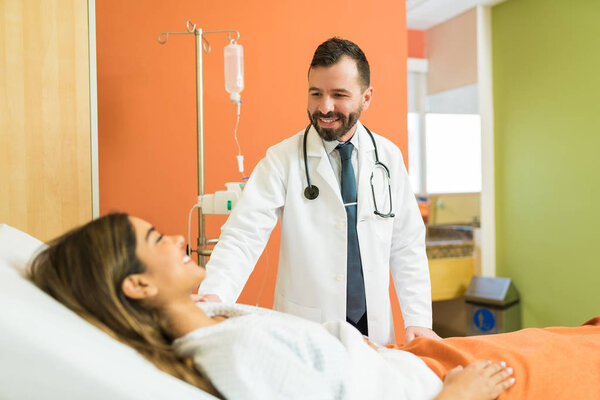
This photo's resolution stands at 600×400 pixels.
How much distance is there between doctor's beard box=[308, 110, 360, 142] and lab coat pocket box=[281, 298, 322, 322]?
1.85ft

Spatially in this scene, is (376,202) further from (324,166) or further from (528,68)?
(528,68)

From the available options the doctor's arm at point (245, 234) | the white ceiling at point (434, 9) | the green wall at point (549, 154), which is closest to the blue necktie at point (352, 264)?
Answer: the doctor's arm at point (245, 234)

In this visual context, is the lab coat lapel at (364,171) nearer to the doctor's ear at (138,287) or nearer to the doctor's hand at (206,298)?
the doctor's hand at (206,298)

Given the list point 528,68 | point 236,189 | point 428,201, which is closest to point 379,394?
→ point 236,189

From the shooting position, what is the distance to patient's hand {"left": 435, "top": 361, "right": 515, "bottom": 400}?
1.10 m

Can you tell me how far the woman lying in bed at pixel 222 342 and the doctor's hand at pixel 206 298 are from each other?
12 centimetres

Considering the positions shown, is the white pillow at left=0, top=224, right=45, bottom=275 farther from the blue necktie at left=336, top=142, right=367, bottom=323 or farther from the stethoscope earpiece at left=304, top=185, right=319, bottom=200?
the blue necktie at left=336, top=142, right=367, bottom=323

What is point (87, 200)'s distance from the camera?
2092mm

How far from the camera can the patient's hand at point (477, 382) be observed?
1105mm

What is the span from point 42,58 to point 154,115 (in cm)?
61

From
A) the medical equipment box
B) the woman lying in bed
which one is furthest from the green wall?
the woman lying in bed

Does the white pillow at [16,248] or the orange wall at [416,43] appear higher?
the orange wall at [416,43]

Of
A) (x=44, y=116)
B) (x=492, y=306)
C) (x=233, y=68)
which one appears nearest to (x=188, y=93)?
(x=233, y=68)

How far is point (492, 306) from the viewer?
11.0 feet
